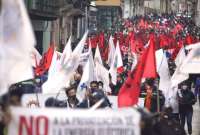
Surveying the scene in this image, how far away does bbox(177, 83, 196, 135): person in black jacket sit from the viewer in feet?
54.9

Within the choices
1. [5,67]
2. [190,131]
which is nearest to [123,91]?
[5,67]

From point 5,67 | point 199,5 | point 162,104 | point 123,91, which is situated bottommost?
point 199,5

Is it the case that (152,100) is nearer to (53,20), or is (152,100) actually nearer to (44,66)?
(44,66)

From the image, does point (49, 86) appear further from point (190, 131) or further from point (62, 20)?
point (62, 20)

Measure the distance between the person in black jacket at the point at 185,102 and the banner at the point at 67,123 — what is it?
853 cm

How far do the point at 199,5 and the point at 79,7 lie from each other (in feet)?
188

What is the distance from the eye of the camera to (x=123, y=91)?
412 inches

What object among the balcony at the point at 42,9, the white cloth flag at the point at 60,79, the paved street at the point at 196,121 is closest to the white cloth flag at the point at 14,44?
the white cloth flag at the point at 60,79

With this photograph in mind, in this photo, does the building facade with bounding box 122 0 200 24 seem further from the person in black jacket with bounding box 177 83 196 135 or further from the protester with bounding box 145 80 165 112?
the protester with bounding box 145 80 165 112

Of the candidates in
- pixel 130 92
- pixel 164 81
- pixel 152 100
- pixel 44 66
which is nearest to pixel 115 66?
pixel 44 66

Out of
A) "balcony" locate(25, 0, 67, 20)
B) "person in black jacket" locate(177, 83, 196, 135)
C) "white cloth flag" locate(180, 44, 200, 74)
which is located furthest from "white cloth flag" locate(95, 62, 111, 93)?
"balcony" locate(25, 0, 67, 20)

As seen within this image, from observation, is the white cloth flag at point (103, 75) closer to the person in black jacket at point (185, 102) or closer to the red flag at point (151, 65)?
the person in black jacket at point (185, 102)

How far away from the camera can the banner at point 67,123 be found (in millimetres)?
8031

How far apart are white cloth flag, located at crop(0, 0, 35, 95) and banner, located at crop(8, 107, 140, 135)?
0.32 metres
